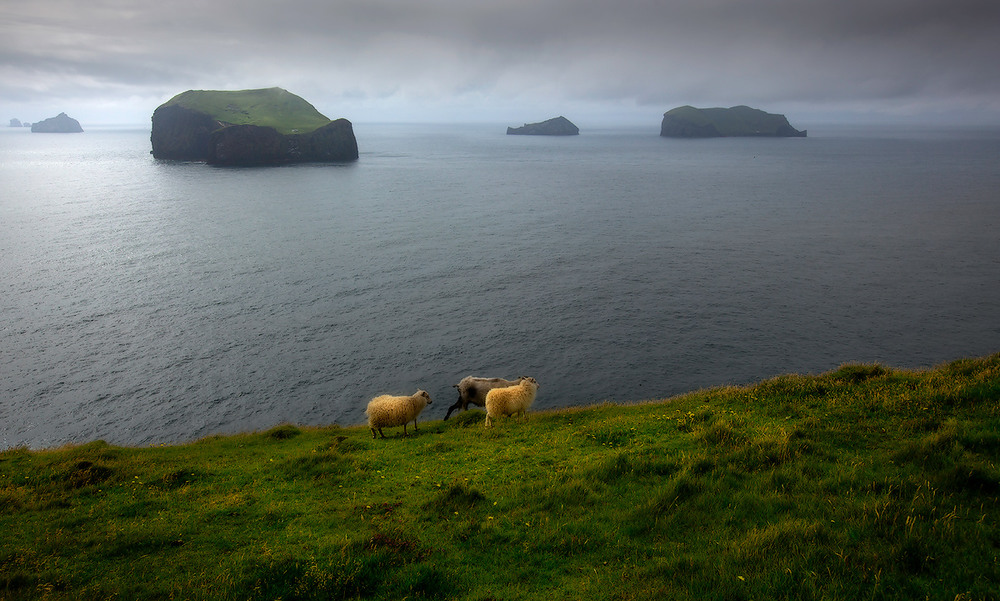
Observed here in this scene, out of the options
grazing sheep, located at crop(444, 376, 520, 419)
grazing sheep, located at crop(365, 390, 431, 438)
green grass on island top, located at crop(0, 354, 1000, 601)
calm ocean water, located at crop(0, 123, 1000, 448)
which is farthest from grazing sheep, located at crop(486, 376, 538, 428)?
calm ocean water, located at crop(0, 123, 1000, 448)

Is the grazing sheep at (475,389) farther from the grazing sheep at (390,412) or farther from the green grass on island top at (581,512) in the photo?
the green grass on island top at (581,512)

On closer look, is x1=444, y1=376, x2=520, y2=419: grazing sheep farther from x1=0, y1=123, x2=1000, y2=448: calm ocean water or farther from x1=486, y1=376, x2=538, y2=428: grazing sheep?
x1=0, y1=123, x2=1000, y2=448: calm ocean water

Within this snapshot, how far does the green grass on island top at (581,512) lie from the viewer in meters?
10.3

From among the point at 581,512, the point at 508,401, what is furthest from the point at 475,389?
the point at 581,512

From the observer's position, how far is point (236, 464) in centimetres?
2189

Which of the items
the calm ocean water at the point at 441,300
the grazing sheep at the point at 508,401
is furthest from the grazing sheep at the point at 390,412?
the calm ocean water at the point at 441,300

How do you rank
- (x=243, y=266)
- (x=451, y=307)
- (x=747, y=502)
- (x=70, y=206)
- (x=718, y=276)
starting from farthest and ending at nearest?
(x=70, y=206) → (x=243, y=266) → (x=718, y=276) → (x=451, y=307) → (x=747, y=502)

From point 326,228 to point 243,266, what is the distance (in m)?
25.4

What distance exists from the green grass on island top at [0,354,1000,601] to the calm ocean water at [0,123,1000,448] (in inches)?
814

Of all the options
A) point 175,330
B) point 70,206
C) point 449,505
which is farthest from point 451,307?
point 70,206

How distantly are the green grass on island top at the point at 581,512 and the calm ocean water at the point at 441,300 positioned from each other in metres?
20.7

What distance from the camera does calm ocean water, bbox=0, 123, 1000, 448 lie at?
43.9 metres

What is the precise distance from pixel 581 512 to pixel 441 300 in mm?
49294

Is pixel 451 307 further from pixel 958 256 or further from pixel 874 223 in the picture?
pixel 874 223
